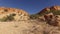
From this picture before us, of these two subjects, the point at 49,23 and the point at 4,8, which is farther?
the point at 4,8

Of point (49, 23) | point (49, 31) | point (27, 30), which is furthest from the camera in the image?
point (49, 23)

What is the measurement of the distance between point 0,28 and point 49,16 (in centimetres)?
446

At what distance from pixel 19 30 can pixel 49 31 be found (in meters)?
2.79

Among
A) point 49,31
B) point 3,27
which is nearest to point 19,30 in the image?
point 3,27

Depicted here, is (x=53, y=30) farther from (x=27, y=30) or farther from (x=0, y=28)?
(x=0, y=28)

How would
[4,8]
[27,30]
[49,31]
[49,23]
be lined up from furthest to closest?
1. [4,8]
2. [49,23]
3. [27,30]
4. [49,31]

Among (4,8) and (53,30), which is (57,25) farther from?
(4,8)

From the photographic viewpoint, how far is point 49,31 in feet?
39.2

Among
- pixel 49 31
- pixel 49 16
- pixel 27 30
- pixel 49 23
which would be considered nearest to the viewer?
pixel 49 31

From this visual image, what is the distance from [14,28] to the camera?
1434 centimetres

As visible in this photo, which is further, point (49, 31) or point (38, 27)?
point (38, 27)

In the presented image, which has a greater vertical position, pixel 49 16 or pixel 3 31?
pixel 49 16

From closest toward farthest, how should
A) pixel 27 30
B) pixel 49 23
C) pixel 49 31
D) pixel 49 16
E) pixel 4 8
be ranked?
pixel 49 31, pixel 27 30, pixel 49 23, pixel 49 16, pixel 4 8

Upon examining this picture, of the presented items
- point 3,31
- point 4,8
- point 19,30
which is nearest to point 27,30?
point 19,30
